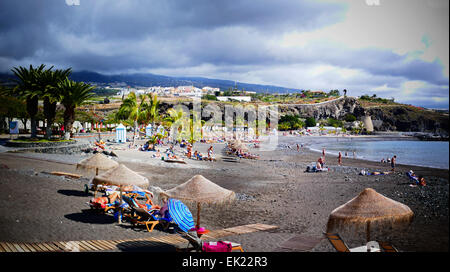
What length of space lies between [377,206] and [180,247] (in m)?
3.50

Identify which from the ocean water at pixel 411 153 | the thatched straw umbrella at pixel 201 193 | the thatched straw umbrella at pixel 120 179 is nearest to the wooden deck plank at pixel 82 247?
the thatched straw umbrella at pixel 201 193

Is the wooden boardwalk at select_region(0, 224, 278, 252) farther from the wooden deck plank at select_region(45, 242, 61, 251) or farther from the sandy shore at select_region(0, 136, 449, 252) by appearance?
the sandy shore at select_region(0, 136, 449, 252)

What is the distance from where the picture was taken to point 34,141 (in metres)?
11.8

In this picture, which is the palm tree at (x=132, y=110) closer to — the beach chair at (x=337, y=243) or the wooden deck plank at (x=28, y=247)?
the wooden deck plank at (x=28, y=247)

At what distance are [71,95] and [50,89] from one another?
2.00 metres

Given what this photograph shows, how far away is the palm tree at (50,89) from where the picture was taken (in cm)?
1145

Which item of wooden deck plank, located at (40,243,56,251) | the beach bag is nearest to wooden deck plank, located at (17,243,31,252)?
wooden deck plank, located at (40,243,56,251)

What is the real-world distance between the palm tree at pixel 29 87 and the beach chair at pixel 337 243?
9881 mm

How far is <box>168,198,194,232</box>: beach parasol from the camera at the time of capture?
20.1ft

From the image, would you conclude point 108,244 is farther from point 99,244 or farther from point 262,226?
point 262,226

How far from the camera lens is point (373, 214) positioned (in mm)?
4891

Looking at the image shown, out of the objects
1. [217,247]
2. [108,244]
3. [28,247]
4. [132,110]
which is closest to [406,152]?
[132,110]

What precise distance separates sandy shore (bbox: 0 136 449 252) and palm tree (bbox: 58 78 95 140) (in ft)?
7.76
